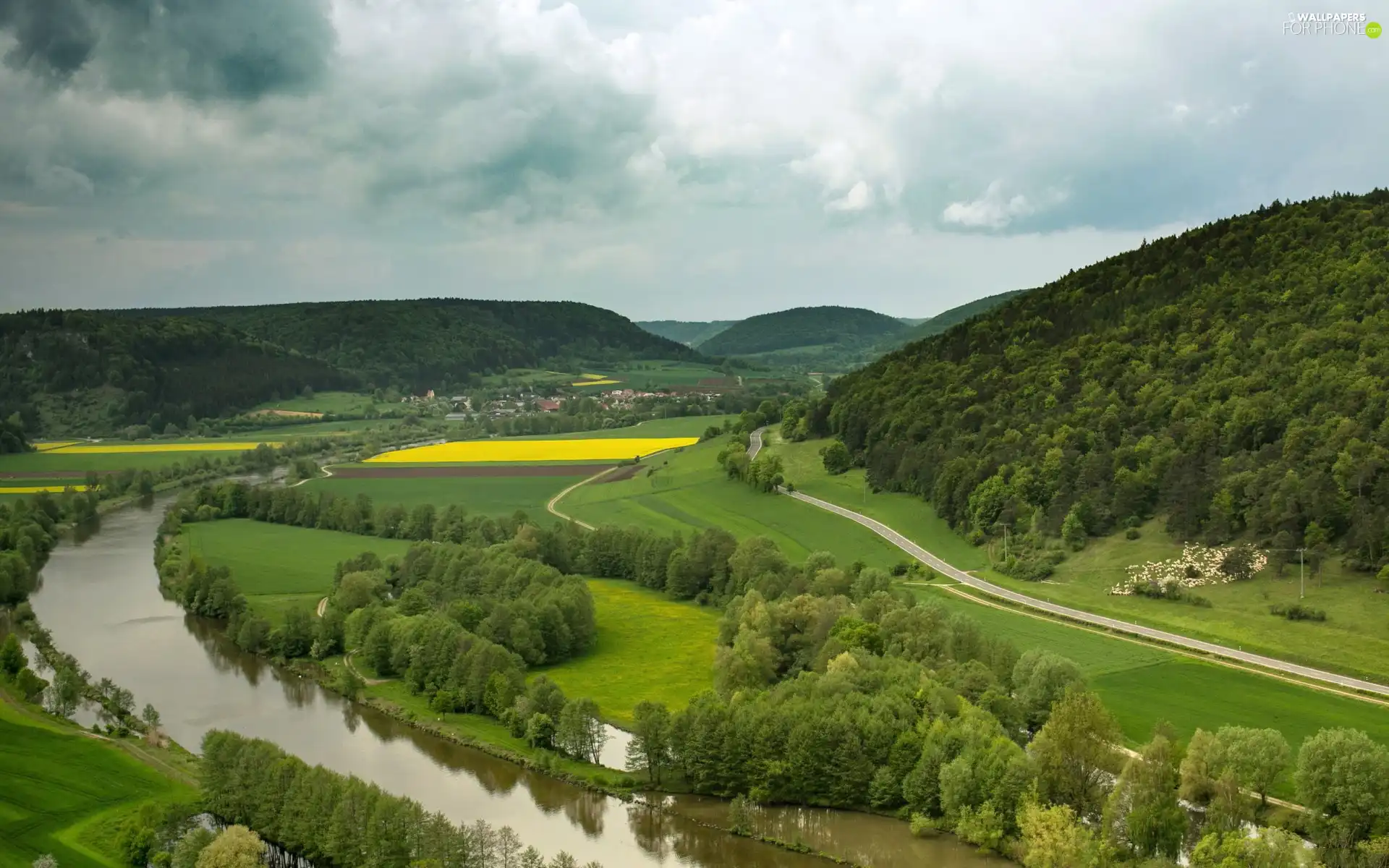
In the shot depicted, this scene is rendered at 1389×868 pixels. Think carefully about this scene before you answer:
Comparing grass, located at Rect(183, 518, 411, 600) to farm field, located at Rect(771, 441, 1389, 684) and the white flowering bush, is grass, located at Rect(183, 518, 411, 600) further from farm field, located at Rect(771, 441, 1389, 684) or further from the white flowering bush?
the white flowering bush

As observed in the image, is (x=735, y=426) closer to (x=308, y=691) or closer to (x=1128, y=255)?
(x=1128, y=255)

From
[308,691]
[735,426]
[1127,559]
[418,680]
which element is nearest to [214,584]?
[308,691]

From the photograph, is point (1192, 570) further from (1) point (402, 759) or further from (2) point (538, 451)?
(2) point (538, 451)

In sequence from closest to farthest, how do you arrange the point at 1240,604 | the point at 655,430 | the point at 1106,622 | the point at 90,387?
1. the point at 1240,604
2. the point at 1106,622
3. the point at 655,430
4. the point at 90,387

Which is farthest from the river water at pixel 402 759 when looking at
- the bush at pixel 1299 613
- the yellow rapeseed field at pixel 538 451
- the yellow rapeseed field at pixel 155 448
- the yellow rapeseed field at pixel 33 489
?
the yellow rapeseed field at pixel 155 448

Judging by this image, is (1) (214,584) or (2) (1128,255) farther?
(2) (1128,255)

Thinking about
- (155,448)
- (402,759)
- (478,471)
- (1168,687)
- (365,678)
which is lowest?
(402,759)

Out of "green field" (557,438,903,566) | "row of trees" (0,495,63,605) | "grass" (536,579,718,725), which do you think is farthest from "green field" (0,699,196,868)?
"green field" (557,438,903,566)

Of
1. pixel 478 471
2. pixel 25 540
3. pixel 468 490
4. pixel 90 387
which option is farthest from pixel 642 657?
pixel 90 387
